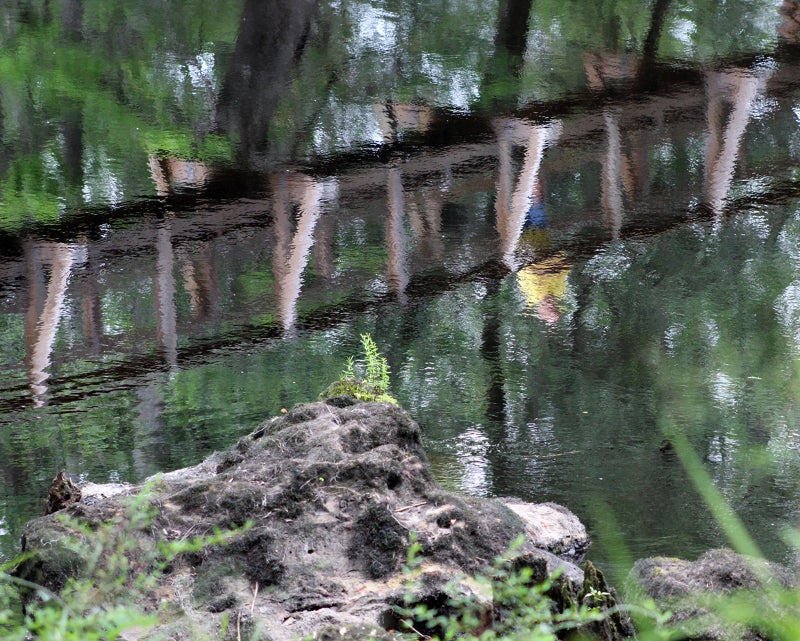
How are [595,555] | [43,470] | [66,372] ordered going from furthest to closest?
1. [66,372]
2. [43,470]
3. [595,555]

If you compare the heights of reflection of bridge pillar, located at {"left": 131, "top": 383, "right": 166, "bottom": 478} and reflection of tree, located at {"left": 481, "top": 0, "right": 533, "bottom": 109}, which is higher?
reflection of tree, located at {"left": 481, "top": 0, "right": 533, "bottom": 109}

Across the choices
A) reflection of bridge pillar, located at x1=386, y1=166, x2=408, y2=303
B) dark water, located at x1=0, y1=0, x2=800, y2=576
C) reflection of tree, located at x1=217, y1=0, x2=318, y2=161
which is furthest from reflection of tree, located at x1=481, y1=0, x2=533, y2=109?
reflection of bridge pillar, located at x1=386, y1=166, x2=408, y2=303

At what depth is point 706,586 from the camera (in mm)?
→ 4441

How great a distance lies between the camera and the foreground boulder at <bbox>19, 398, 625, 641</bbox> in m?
4.04

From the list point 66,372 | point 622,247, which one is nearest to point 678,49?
point 622,247

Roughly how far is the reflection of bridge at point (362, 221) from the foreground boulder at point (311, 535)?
325cm

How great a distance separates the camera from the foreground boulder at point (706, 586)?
402 cm

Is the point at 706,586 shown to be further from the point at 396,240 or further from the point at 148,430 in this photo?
the point at 396,240

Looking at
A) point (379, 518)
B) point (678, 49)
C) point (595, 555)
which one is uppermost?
point (678, 49)

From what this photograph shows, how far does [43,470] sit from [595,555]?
3174mm

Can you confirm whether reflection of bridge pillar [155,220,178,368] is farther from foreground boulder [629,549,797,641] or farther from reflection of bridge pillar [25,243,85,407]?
foreground boulder [629,549,797,641]

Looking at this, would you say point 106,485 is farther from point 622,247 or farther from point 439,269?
point 622,247

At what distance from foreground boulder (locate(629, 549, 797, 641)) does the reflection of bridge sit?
4214 mm

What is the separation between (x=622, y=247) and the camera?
9859 millimetres
